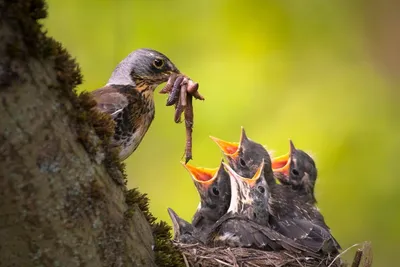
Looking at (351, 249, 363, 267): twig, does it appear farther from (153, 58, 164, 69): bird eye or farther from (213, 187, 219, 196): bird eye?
(213, 187, 219, 196): bird eye

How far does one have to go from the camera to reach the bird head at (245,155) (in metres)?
5.81

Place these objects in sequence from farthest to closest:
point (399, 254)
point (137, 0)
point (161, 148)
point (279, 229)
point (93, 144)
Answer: point (161, 148)
point (399, 254)
point (137, 0)
point (279, 229)
point (93, 144)

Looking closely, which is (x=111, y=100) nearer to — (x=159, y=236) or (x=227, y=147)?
(x=159, y=236)

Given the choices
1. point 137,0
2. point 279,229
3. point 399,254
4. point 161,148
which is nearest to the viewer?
point 279,229

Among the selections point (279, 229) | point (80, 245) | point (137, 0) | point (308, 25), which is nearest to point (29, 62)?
point (80, 245)

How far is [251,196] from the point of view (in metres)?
5.21

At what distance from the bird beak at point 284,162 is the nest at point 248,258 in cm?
144

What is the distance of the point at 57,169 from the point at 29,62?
1.05 feet

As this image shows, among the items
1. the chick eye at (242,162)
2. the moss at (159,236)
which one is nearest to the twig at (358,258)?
the moss at (159,236)

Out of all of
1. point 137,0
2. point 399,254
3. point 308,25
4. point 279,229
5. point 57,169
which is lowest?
point 399,254

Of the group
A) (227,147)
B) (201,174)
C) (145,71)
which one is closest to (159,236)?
(145,71)

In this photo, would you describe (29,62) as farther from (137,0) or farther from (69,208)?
(137,0)

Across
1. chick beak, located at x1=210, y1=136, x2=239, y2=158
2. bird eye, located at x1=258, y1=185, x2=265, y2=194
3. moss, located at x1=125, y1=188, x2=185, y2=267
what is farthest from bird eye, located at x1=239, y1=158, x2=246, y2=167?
moss, located at x1=125, y1=188, x2=185, y2=267

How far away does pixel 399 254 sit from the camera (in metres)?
6.44
